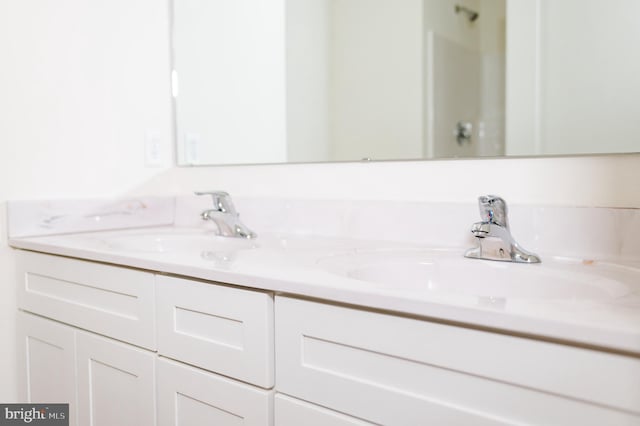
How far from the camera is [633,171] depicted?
0.92 metres

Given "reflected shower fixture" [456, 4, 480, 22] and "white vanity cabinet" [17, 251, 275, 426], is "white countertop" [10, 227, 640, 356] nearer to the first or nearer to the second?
"white vanity cabinet" [17, 251, 275, 426]

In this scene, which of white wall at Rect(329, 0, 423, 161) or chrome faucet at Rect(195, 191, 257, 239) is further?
chrome faucet at Rect(195, 191, 257, 239)

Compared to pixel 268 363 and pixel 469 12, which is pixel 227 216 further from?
pixel 469 12

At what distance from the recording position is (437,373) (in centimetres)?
61

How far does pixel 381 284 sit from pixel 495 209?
35 cm

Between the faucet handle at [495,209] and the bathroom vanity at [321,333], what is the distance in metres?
0.08

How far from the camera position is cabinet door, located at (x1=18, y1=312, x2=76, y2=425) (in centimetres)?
117

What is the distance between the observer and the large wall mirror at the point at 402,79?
0.96 metres

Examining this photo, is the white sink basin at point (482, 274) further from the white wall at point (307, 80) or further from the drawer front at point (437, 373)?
the white wall at point (307, 80)

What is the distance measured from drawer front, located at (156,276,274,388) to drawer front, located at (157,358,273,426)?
0.06 feet

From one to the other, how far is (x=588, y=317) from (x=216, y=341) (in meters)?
0.59

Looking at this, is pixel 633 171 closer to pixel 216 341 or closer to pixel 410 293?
pixel 410 293

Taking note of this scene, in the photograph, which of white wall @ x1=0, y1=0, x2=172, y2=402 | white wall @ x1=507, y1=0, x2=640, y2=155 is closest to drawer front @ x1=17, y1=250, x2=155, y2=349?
white wall @ x1=0, y1=0, x2=172, y2=402

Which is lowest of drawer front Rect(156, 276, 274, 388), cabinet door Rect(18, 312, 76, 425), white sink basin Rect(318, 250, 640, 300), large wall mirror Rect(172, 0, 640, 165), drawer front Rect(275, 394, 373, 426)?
cabinet door Rect(18, 312, 76, 425)
